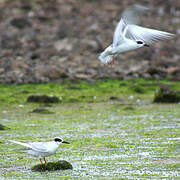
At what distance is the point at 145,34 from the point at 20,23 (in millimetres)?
30518

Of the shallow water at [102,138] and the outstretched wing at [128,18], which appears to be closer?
the shallow water at [102,138]

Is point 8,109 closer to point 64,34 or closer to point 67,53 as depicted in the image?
point 67,53

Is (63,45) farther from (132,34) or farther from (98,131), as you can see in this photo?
(132,34)

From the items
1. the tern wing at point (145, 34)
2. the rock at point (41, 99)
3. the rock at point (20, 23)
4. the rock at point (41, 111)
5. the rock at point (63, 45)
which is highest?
the rock at point (20, 23)

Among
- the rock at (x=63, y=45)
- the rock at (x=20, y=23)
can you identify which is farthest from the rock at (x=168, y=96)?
the rock at (x=20, y=23)

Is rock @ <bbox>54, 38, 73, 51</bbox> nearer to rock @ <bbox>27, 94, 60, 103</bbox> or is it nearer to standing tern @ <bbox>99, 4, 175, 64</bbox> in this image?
rock @ <bbox>27, 94, 60, 103</bbox>

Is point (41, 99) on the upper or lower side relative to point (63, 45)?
lower

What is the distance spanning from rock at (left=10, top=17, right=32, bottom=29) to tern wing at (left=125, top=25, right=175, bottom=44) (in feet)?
96.5

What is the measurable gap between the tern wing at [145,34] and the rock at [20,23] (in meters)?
29.4

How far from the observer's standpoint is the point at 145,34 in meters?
13.3

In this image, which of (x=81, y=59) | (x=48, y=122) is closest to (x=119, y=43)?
(x=48, y=122)

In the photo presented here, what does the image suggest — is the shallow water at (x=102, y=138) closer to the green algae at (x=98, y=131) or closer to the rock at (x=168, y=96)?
the green algae at (x=98, y=131)

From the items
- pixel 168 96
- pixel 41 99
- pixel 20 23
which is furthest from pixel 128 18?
pixel 20 23

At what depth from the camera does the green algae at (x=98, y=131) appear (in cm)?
1138
